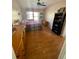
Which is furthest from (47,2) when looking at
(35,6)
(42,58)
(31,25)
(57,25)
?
(42,58)

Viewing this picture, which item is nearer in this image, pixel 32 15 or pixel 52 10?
pixel 32 15

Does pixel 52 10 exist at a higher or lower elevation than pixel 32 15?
higher

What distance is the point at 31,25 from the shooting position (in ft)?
15.9

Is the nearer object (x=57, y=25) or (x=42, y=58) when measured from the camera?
(x=42, y=58)
